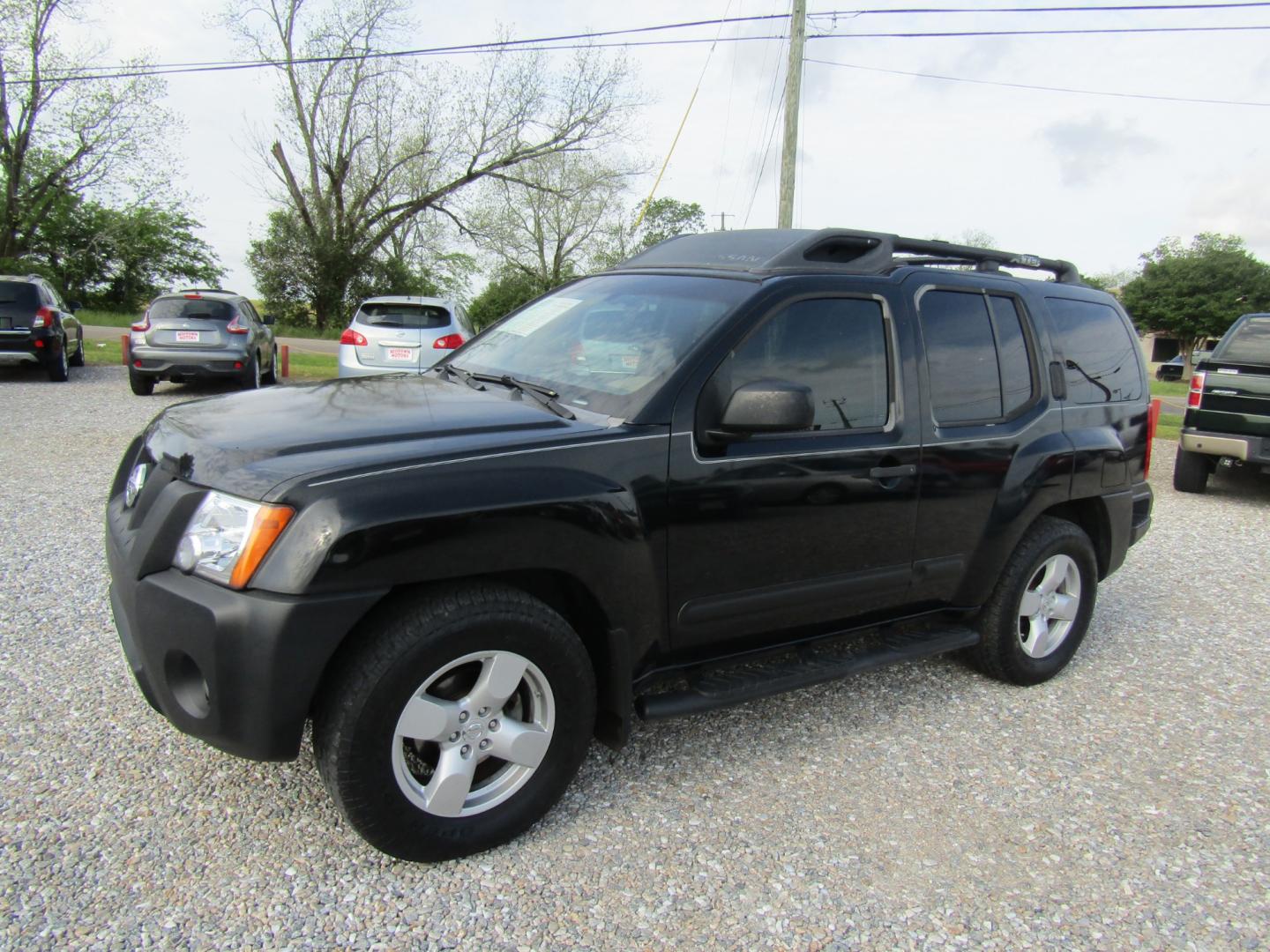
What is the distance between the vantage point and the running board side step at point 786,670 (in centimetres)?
300

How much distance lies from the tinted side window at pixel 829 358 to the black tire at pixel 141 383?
39.6ft

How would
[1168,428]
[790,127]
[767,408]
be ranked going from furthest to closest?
1. [790,127]
2. [1168,428]
3. [767,408]

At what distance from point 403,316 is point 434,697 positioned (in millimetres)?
9848

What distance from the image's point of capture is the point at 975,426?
3762 mm

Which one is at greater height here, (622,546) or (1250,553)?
(622,546)

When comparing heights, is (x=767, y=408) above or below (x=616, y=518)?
above

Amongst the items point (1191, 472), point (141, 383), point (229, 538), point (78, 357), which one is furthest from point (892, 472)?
point (78, 357)

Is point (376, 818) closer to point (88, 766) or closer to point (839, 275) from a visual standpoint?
point (88, 766)

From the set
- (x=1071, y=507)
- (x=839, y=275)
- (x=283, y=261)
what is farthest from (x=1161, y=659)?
(x=283, y=261)

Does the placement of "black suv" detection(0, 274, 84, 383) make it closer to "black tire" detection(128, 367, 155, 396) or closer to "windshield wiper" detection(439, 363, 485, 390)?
"black tire" detection(128, 367, 155, 396)

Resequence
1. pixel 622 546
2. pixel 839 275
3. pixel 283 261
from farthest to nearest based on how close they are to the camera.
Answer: pixel 283 261 < pixel 839 275 < pixel 622 546

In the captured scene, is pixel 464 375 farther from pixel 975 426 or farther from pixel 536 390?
pixel 975 426

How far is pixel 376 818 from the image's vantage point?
2.47 m

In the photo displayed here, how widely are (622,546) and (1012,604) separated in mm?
2121
